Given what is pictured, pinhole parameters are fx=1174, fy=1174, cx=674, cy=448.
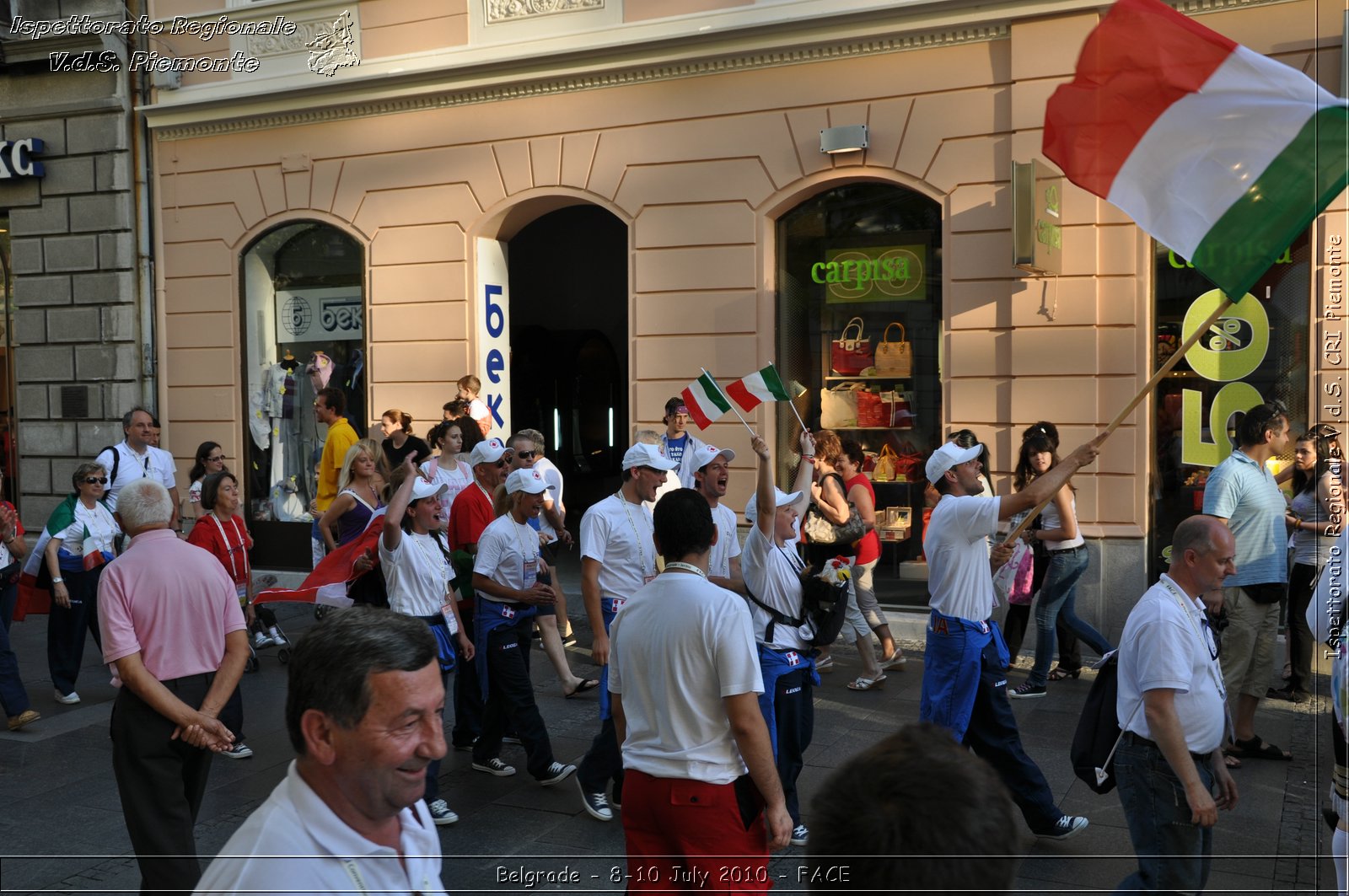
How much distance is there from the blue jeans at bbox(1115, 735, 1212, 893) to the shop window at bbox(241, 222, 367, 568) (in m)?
11.6

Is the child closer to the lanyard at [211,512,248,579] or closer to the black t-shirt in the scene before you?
the black t-shirt

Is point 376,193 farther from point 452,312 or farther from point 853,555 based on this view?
point 853,555

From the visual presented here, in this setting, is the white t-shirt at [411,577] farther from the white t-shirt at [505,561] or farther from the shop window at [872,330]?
the shop window at [872,330]

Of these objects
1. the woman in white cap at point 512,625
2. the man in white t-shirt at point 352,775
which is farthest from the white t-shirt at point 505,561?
the man in white t-shirt at point 352,775

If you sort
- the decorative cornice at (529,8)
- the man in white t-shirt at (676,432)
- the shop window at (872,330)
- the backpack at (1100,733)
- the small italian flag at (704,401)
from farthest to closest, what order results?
1. the decorative cornice at (529,8)
2. the shop window at (872,330)
3. the man in white t-shirt at (676,432)
4. the small italian flag at (704,401)
5. the backpack at (1100,733)

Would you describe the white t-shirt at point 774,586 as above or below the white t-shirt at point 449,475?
below

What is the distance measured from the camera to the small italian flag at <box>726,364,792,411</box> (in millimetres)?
7445

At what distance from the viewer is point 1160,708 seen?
13.3 feet

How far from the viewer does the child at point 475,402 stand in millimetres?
12047

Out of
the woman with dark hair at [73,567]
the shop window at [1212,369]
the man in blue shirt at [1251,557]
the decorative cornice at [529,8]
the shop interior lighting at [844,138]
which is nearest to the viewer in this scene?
the man in blue shirt at [1251,557]

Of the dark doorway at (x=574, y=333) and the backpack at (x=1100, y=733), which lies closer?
the backpack at (x=1100, y=733)

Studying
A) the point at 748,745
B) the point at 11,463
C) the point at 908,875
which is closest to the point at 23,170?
the point at 11,463

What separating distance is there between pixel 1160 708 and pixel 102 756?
6.55 metres

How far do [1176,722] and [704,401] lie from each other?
4.91 m
